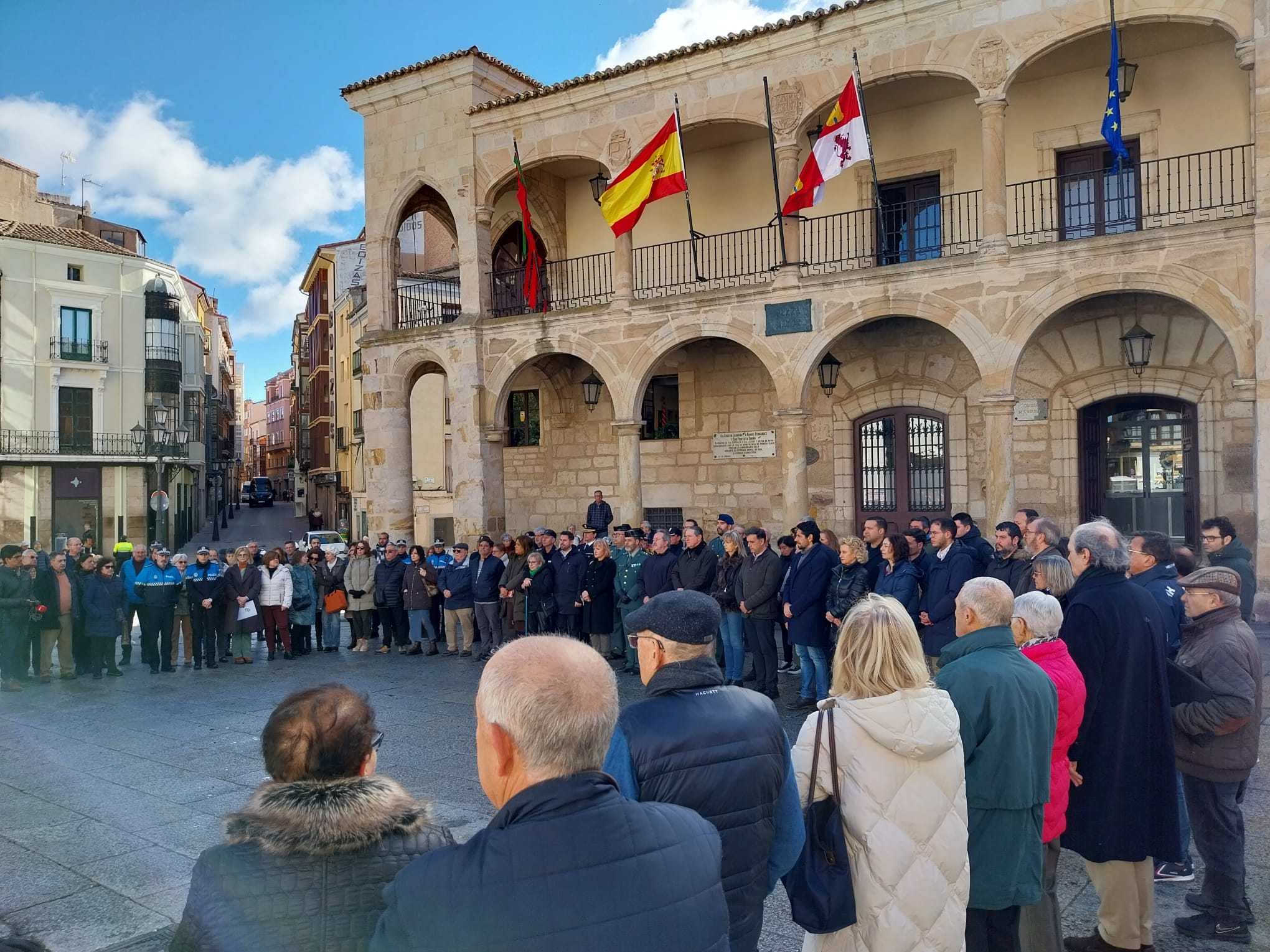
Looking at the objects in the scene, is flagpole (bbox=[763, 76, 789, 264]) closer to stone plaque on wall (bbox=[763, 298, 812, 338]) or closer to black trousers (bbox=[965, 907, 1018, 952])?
stone plaque on wall (bbox=[763, 298, 812, 338])

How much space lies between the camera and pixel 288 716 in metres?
2.21

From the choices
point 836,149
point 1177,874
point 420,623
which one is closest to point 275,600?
point 420,623

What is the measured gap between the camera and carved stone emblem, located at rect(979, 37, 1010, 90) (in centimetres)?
1319

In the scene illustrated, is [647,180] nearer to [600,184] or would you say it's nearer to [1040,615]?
[600,184]

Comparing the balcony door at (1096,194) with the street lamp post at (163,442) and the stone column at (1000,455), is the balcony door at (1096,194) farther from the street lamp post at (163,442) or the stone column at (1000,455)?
the street lamp post at (163,442)

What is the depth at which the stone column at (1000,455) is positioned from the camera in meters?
13.0

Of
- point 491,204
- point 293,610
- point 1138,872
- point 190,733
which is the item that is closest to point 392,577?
point 293,610

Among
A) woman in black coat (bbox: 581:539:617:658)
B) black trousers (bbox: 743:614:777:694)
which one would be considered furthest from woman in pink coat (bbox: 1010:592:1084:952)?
woman in black coat (bbox: 581:539:617:658)

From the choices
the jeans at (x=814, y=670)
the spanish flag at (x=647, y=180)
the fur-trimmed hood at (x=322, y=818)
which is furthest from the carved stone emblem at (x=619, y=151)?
the fur-trimmed hood at (x=322, y=818)

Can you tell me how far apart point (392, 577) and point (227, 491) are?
6422cm

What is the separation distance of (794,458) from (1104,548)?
10563 mm

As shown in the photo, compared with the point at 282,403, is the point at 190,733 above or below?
below

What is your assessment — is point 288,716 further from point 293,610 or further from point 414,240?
point 414,240

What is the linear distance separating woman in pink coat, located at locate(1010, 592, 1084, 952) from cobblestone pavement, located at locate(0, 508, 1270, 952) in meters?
0.88
